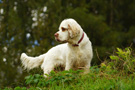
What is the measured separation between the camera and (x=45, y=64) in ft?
19.0

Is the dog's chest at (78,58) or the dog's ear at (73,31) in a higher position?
the dog's ear at (73,31)

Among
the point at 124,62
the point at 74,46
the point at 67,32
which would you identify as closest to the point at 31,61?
the point at 74,46

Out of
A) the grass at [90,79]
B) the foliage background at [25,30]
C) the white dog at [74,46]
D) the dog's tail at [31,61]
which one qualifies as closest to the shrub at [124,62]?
the grass at [90,79]

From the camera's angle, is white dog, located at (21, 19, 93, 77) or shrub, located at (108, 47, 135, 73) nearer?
shrub, located at (108, 47, 135, 73)

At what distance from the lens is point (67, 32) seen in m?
4.89

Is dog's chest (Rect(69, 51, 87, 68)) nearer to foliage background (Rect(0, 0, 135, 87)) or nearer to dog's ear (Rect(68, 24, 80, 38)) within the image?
dog's ear (Rect(68, 24, 80, 38))

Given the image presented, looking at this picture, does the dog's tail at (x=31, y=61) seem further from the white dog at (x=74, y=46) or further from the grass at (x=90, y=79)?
the grass at (x=90, y=79)

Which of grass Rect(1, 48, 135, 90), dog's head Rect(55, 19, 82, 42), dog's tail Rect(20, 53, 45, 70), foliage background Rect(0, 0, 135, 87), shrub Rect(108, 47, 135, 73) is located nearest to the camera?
grass Rect(1, 48, 135, 90)

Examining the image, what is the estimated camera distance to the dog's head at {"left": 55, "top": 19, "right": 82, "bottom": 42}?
481 cm

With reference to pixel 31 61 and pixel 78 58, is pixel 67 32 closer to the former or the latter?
pixel 78 58

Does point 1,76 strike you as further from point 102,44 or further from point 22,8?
point 102,44

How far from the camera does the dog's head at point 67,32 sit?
15.8 ft

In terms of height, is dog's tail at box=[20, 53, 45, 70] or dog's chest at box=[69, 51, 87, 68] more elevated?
dog's chest at box=[69, 51, 87, 68]

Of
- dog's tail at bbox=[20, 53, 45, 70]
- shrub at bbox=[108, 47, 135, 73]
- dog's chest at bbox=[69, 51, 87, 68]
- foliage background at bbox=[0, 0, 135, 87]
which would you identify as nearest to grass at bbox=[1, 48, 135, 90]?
shrub at bbox=[108, 47, 135, 73]
